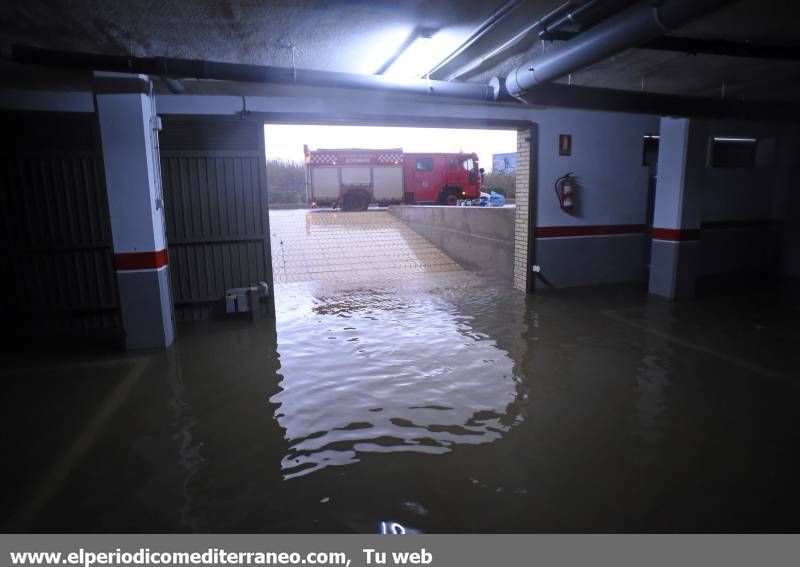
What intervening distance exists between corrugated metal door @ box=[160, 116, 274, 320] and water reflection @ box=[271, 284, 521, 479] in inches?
45.0

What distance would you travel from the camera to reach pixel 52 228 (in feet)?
20.3

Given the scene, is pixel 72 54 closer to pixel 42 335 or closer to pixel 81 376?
pixel 81 376

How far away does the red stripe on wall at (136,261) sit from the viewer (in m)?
5.70

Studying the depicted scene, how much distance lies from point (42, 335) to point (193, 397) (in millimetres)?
3551

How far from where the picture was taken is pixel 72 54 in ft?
15.0

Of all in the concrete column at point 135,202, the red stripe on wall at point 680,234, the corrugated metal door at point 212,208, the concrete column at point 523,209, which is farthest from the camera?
the concrete column at point 523,209

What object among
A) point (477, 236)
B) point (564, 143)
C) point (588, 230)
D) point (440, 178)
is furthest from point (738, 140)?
point (440, 178)

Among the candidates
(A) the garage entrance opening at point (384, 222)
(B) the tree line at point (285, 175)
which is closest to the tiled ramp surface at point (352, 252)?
(A) the garage entrance opening at point (384, 222)

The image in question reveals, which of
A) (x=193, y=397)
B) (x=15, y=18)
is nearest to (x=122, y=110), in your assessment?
(x=15, y=18)

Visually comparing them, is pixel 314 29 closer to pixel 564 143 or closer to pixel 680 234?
pixel 564 143

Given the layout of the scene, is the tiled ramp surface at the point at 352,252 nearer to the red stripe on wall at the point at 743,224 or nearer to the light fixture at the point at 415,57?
the light fixture at the point at 415,57

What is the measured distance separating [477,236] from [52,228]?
830 centimetres

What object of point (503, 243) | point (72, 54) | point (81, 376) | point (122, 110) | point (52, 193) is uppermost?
point (72, 54)

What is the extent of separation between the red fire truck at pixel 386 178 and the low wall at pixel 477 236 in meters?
8.04
